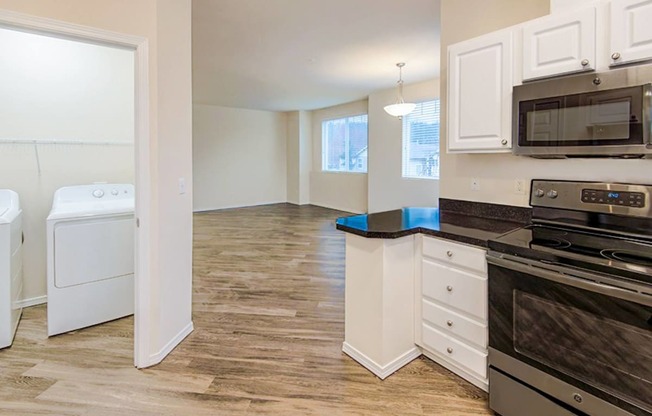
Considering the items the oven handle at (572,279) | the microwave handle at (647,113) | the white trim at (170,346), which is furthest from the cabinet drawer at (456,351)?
the white trim at (170,346)

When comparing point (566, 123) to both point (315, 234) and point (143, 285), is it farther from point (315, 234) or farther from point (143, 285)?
point (315, 234)

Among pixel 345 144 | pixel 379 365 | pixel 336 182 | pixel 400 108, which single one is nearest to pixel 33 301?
pixel 379 365

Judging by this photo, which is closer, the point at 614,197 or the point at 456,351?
the point at 614,197

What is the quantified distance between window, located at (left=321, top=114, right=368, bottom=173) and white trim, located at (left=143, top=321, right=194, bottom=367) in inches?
247

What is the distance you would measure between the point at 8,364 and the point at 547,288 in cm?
315

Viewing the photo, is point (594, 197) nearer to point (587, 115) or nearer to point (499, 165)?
point (587, 115)

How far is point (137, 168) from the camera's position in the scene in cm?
222

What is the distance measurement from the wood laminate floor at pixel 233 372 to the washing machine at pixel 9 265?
126 millimetres

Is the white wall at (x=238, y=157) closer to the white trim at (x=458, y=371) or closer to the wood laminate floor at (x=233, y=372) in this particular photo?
the wood laminate floor at (x=233, y=372)

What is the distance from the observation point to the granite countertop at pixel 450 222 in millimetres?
2070

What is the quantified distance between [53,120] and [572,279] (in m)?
4.05

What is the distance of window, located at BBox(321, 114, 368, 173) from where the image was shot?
8484 millimetres

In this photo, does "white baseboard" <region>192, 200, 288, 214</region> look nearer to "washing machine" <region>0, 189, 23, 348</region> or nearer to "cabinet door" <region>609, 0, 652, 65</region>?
"washing machine" <region>0, 189, 23, 348</region>

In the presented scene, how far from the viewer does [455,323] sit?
2080mm
